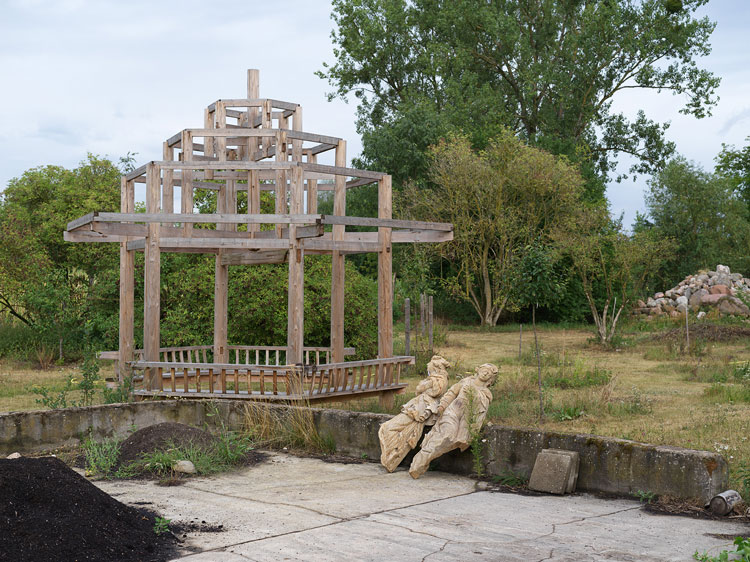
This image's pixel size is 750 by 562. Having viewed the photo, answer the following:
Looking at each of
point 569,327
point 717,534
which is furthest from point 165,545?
point 569,327

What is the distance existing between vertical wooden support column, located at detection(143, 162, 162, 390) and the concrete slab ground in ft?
12.0

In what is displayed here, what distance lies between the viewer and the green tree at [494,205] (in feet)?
96.5

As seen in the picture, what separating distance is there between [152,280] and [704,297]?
24.9 m

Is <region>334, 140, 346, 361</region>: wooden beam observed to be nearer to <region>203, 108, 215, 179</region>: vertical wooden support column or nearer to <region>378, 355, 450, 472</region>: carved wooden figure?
<region>203, 108, 215, 179</region>: vertical wooden support column

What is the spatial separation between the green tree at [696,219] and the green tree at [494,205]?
10402 mm

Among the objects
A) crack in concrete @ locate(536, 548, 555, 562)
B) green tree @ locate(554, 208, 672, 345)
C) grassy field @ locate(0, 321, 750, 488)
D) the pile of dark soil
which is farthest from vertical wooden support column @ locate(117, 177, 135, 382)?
the pile of dark soil

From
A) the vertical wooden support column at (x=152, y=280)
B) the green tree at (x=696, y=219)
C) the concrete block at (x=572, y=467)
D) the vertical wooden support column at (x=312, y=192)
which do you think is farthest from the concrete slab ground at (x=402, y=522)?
the green tree at (x=696, y=219)

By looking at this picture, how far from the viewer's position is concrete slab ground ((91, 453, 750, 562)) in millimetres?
5566

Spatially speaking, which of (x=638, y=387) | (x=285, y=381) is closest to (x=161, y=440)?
(x=285, y=381)

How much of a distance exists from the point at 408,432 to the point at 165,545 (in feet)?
10.3

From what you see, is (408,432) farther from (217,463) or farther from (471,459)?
(217,463)

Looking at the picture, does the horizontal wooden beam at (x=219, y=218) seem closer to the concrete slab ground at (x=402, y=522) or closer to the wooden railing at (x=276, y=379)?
the wooden railing at (x=276, y=379)

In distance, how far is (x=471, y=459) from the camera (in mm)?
8234

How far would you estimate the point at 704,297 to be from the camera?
31.3m
